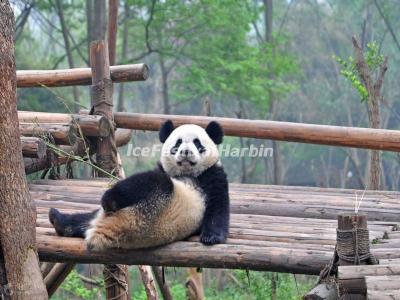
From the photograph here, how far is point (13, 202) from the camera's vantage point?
3.18 meters

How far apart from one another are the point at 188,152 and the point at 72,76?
2.25m

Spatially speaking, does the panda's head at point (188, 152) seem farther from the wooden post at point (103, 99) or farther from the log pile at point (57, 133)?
the wooden post at point (103, 99)

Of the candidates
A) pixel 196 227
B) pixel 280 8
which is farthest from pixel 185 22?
pixel 196 227

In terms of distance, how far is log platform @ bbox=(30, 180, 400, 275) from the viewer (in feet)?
10.9

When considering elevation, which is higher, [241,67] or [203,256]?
[241,67]

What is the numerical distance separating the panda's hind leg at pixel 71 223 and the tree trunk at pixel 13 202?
422 millimetres

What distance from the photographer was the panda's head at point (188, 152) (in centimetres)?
405

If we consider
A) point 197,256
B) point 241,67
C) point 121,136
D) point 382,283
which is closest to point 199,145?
point 197,256

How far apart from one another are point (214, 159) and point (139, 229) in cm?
90

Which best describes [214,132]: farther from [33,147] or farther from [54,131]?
[54,131]

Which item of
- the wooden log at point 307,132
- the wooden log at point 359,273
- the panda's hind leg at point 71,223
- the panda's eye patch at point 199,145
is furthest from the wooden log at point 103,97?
the wooden log at point 359,273

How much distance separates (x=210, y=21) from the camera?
12.6 metres

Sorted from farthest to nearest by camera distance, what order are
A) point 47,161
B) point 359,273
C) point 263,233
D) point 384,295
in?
point 47,161 → point 263,233 → point 359,273 → point 384,295

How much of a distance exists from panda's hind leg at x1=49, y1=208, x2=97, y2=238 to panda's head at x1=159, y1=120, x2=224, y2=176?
632 millimetres
